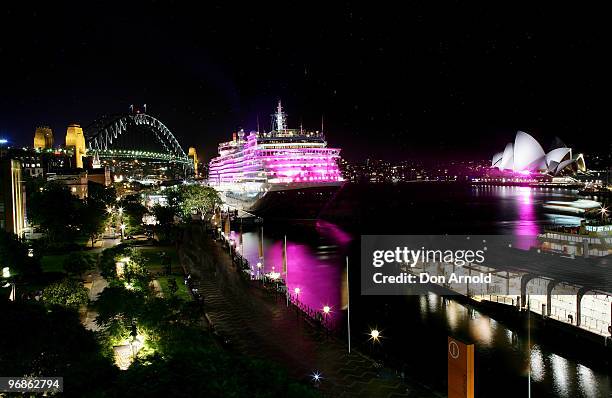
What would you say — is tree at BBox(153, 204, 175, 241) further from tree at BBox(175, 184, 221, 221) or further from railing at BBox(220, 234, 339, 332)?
tree at BBox(175, 184, 221, 221)

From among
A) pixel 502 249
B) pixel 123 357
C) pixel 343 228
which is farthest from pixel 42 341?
pixel 343 228

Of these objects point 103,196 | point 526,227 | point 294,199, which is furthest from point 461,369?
point 526,227

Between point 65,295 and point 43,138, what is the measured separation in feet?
261

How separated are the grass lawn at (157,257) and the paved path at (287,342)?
9.00 feet

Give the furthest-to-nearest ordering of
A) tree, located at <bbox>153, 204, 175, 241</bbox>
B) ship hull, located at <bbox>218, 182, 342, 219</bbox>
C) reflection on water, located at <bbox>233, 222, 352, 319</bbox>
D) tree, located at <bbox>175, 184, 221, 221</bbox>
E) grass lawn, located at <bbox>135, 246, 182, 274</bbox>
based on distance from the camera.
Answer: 1. ship hull, located at <bbox>218, 182, 342, 219</bbox>
2. tree, located at <bbox>175, 184, 221, 221</bbox>
3. tree, located at <bbox>153, 204, 175, 241</bbox>
4. grass lawn, located at <bbox>135, 246, 182, 274</bbox>
5. reflection on water, located at <bbox>233, 222, 352, 319</bbox>

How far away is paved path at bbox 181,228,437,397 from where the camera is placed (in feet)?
39.9

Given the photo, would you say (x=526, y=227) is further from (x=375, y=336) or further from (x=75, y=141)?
(x=75, y=141)

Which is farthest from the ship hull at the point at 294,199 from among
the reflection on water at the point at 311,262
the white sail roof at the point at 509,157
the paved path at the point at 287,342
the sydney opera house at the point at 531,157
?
the white sail roof at the point at 509,157

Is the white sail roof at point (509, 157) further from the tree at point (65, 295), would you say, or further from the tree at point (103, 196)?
the tree at point (65, 295)

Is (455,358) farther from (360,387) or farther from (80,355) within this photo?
(80,355)

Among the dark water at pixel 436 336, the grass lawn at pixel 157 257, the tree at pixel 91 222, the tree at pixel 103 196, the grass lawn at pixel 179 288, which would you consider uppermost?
the tree at pixel 103 196

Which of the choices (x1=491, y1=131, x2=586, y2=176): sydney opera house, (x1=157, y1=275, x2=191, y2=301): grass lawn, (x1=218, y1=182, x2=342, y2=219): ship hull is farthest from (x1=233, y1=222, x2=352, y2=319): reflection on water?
(x1=491, y1=131, x2=586, y2=176): sydney opera house

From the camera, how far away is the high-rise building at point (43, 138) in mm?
81875

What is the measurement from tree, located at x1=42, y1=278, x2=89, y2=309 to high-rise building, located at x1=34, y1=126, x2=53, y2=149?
7682 cm
